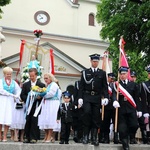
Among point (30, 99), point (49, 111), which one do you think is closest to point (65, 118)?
point (49, 111)

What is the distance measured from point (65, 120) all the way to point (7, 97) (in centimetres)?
179

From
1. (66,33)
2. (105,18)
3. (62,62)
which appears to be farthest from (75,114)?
(66,33)

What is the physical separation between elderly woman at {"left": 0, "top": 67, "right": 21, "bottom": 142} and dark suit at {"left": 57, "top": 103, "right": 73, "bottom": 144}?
126cm

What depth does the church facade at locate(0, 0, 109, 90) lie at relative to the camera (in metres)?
29.8

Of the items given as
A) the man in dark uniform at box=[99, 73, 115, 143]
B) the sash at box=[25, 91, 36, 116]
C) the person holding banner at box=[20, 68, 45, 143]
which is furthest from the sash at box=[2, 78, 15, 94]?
the man in dark uniform at box=[99, 73, 115, 143]

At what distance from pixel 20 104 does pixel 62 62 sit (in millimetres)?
18895

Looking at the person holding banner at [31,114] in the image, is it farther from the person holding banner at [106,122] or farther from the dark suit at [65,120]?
the person holding banner at [106,122]

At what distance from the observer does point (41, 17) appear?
32.0 m

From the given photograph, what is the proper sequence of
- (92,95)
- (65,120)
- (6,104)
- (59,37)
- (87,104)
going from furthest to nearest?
(59,37)
(65,120)
(6,104)
(92,95)
(87,104)

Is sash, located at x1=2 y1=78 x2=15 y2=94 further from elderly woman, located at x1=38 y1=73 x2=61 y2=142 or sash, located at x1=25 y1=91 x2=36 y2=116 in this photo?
elderly woman, located at x1=38 y1=73 x2=61 y2=142

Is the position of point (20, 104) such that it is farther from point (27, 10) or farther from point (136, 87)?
point (27, 10)

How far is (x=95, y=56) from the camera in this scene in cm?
841

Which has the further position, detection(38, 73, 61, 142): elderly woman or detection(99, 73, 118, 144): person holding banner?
detection(99, 73, 118, 144): person holding banner

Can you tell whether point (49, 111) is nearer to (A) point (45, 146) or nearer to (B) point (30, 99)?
(B) point (30, 99)
